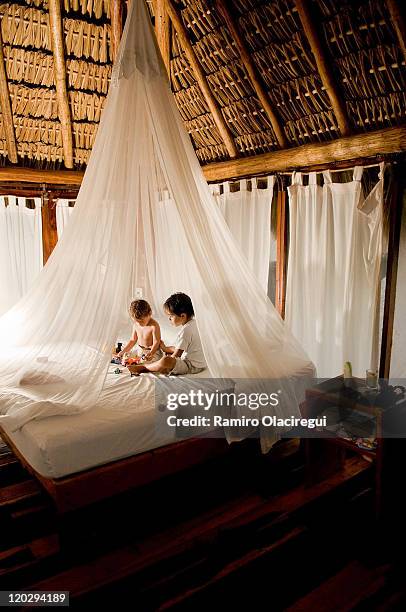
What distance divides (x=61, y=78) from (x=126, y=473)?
3550mm

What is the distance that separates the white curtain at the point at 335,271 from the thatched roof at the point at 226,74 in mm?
486

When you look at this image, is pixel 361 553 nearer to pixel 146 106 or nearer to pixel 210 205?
pixel 210 205

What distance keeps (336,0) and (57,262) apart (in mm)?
2384

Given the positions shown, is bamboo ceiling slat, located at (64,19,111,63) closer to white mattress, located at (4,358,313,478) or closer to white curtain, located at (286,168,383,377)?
white curtain, located at (286,168,383,377)

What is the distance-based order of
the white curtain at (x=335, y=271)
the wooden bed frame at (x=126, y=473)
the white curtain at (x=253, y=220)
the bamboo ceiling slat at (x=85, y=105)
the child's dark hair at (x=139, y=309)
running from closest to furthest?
the wooden bed frame at (x=126, y=473) → the white curtain at (x=335, y=271) → the child's dark hair at (x=139, y=309) → the white curtain at (x=253, y=220) → the bamboo ceiling slat at (x=85, y=105)

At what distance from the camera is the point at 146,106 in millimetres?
2729

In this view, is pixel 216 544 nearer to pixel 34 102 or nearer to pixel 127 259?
pixel 127 259

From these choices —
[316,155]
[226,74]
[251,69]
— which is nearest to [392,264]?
[316,155]

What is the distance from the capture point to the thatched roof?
291 centimetres

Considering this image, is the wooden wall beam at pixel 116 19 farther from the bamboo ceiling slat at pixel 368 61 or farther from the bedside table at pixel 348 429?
the bedside table at pixel 348 429

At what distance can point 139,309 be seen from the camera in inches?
132

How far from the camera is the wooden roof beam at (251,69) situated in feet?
10.7

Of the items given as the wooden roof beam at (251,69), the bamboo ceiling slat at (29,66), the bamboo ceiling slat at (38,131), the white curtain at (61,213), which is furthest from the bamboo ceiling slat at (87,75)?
the wooden roof beam at (251,69)

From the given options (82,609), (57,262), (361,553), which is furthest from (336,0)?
(82,609)
